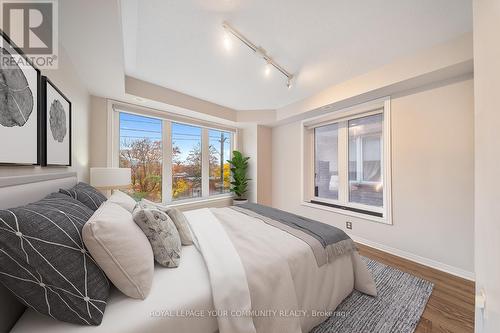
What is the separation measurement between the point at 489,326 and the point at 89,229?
1860 mm

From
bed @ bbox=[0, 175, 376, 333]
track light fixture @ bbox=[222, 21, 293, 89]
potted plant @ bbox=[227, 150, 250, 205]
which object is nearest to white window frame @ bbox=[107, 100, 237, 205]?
potted plant @ bbox=[227, 150, 250, 205]

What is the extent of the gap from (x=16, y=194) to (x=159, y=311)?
0.87 m

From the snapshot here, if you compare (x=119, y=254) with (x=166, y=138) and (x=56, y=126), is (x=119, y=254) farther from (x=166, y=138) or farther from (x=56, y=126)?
(x=166, y=138)

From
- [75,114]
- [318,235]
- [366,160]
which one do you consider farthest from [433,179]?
[75,114]

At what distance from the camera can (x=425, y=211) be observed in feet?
6.87

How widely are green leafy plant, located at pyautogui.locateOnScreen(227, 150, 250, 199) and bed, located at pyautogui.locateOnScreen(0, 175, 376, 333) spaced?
95.3 inches

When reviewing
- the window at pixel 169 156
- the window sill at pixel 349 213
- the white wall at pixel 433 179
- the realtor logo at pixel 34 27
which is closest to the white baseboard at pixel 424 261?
the white wall at pixel 433 179

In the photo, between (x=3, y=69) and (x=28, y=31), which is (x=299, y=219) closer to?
(x=3, y=69)

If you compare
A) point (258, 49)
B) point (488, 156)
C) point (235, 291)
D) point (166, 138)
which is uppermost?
point (258, 49)

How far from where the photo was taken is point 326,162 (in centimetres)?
338

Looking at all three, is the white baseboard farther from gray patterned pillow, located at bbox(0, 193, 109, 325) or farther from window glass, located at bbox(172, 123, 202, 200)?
window glass, located at bbox(172, 123, 202, 200)

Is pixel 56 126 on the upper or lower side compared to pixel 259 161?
upper

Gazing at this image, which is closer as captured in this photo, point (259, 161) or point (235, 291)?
point (235, 291)

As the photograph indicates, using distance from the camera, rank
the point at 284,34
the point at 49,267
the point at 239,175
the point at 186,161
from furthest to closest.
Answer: the point at 239,175 < the point at 186,161 < the point at 284,34 < the point at 49,267
